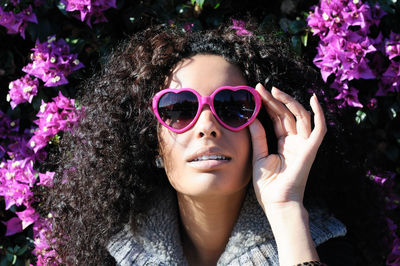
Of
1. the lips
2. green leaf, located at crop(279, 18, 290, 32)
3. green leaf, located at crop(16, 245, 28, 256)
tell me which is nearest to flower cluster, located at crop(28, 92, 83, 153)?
green leaf, located at crop(16, 245, 28, 256)

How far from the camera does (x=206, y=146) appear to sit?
1.69 meters

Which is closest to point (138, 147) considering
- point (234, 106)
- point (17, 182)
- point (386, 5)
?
point (234, 106)

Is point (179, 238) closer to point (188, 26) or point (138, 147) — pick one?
point (138, 147)

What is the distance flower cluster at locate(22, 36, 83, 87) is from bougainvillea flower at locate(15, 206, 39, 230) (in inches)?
21.3

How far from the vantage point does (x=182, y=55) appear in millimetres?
1884

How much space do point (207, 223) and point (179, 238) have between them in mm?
135

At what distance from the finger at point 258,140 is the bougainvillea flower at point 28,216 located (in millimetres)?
1037

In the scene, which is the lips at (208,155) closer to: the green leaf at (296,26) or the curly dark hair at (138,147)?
the curly dark hair at (138,147)

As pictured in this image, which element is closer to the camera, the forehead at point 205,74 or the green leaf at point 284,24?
the forehead at point 205,74

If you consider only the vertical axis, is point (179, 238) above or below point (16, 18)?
below

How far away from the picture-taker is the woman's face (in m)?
1.70

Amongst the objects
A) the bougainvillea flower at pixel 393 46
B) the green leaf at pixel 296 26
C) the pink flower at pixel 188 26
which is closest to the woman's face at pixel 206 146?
the pink flower at pixel 188 26

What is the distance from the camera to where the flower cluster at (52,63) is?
85.6 inches

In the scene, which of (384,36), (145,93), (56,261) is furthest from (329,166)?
(56,261)
